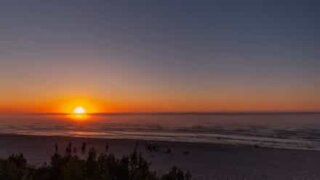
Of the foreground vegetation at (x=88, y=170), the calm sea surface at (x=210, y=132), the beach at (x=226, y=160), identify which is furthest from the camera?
the calm sea surface at (x=210, y=132)

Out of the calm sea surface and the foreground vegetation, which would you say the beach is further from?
the foreground vegetation

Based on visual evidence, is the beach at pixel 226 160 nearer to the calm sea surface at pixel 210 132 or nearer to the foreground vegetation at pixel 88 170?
the calm sea surface at pixel 210 132

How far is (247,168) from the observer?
3478 centimetres

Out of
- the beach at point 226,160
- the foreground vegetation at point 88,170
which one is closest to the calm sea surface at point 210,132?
the beach at point 226,160

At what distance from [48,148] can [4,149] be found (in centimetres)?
387

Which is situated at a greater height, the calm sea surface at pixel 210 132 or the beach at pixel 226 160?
the calm sea surface at pixel 210 132

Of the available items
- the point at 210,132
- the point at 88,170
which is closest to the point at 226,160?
the point at 88,170

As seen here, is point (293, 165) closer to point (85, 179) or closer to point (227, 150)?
point (227, 150)

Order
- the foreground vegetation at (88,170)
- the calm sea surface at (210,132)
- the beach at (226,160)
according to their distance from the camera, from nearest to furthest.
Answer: the foreground vegetation at (88,170), the beach at (226,160), the calm sea surface at (210,132)

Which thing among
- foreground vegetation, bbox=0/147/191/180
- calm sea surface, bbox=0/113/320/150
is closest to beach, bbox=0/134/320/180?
calm sea surface, bbox=0/113/320/150

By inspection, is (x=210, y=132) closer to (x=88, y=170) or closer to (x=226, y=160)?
(x=226, y=160)

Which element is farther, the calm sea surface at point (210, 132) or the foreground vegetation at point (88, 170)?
the calm sea surface at point (210, 132)

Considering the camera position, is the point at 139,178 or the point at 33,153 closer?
the point at 139,178

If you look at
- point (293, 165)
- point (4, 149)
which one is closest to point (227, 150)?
point (293, 165)
